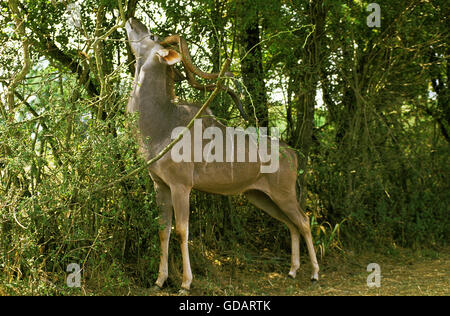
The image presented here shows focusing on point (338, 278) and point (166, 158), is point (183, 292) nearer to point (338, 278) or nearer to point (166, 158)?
point (166, 158)

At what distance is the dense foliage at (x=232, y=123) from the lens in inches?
209

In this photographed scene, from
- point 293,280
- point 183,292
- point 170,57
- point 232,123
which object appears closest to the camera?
Result: point 183,292

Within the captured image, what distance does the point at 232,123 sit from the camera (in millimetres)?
6953

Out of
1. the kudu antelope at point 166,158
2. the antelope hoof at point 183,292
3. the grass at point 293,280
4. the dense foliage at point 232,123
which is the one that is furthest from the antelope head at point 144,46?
the antelope hoof at point 183,292

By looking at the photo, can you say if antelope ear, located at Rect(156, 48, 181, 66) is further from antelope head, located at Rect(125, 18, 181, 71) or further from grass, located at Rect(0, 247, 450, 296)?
grass, located at Rect(0, 247, 450, 296)

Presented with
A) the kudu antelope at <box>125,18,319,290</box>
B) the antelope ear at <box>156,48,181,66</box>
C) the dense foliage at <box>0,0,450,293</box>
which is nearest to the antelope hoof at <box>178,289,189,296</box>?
the kudu antelope at <box>125,18,319,290</box>

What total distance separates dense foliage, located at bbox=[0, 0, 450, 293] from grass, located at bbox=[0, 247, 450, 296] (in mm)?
149

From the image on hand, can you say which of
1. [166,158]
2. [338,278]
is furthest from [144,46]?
[338,278]

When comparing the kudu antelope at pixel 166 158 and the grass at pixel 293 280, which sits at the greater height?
the kudu antelope at pixel 166 158

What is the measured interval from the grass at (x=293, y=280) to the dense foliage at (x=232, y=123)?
0.49 feet

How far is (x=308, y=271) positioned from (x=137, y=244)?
2092mm

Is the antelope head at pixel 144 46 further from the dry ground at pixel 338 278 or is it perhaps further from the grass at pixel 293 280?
the dry ground at pixel 338 278

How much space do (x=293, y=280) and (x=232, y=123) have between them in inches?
75.6

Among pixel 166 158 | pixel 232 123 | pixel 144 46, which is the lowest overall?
pixel 166 158
